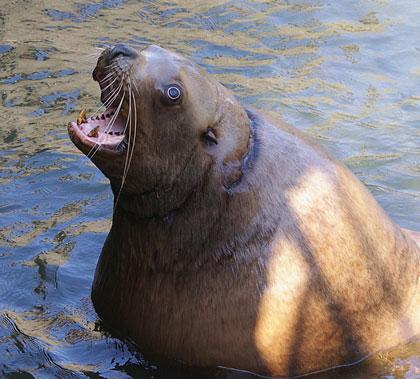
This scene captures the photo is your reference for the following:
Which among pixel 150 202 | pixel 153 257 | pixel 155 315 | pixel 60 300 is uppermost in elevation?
pixel 150 202

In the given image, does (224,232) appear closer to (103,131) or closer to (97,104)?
(103,131)

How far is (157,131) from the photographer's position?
386cm

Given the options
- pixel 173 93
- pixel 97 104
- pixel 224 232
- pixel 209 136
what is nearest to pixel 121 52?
pixel 173 93

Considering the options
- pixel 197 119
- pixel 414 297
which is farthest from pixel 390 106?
pixel 197 119

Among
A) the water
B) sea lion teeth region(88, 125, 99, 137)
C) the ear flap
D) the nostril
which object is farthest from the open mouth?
the water

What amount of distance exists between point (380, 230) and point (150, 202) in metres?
1.26

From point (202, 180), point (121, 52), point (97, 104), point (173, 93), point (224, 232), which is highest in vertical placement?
point (121, 52)

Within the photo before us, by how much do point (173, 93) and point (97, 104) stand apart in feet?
13.9

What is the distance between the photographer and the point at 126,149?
3.83 metres

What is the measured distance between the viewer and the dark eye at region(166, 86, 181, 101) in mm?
3814

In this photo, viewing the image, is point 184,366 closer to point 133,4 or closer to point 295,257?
point 295,257

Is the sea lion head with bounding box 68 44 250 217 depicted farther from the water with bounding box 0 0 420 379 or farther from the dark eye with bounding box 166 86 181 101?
the water with bounding box 0 0 420 379

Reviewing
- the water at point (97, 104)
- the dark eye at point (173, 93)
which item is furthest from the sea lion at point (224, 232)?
the water at point (97, 104)

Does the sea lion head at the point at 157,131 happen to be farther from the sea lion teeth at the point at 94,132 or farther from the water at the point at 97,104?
the water at the point at 97,104
